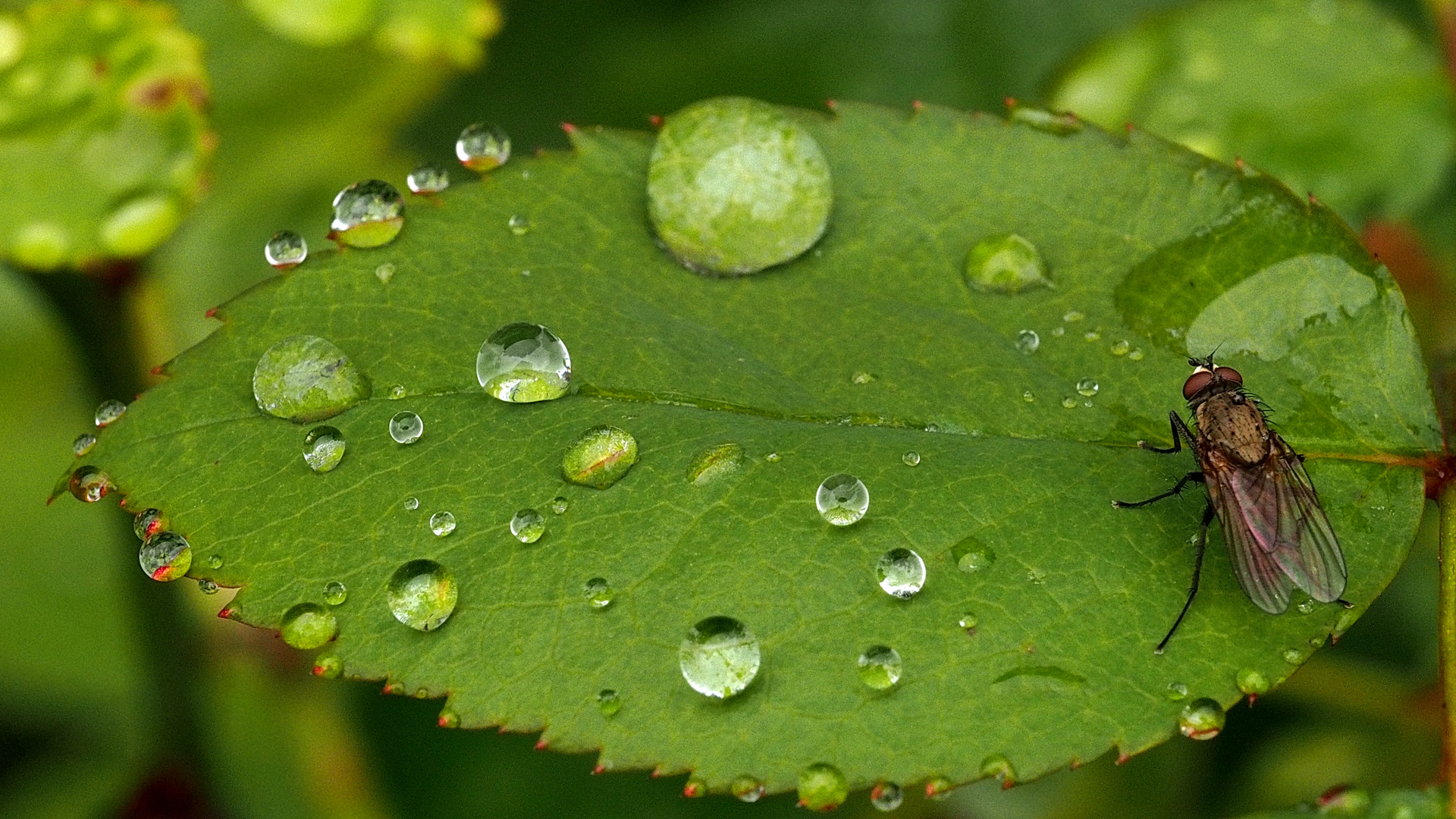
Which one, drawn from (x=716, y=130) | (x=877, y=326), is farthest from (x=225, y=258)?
(x=877, y=326)

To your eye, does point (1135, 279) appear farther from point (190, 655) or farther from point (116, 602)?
point (116, 602)

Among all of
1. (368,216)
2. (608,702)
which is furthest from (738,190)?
(608,702)

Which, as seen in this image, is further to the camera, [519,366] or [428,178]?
[428,178]

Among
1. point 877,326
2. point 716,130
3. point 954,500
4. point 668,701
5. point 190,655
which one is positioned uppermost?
point 716,130

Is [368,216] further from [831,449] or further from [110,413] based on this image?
[831,449]

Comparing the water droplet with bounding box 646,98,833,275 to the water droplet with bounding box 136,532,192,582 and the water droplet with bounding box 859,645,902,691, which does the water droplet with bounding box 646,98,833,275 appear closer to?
the water droplet with bounding box 859,645,902,691

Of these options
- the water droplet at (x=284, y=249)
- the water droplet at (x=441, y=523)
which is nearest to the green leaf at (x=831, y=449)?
the water droplet at (x=441, y=523)
